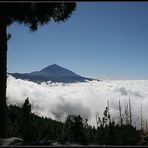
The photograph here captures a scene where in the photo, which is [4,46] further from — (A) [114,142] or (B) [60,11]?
(A) [114,142]

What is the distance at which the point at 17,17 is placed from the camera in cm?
1587

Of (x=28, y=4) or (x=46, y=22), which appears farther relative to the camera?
(x=46, y=22)

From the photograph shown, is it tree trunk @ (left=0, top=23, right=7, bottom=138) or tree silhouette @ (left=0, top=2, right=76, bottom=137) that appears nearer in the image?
tree silhouette @ (left=0, top=2, right=76, bottom=137)

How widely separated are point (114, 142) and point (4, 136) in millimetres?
5916

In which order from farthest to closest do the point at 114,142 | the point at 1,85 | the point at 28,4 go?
the point at 114,142 < the point at 1,85 < the point at 28,4

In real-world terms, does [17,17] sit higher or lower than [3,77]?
higher

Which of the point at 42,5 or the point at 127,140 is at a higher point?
the point at 42,5

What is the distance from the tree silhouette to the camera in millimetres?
15258

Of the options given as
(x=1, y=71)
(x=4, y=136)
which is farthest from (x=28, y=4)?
(x=4, y=136)

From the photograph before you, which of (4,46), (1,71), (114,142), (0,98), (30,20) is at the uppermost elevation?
(30,20)

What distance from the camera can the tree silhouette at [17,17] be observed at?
1526 cm

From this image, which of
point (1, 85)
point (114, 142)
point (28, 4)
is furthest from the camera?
point (114, 142)

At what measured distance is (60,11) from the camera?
59.3ft

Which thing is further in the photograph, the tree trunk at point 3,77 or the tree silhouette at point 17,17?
the tree trunk at point 3,77
